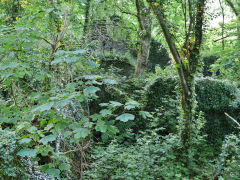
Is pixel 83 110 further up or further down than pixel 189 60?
further down

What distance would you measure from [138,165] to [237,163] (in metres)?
2.07

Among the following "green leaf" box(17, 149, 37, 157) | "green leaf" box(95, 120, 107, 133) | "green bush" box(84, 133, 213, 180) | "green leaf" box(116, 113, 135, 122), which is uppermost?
"green leaf" box(116, 113, 135, 122)

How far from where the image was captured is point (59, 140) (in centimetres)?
378

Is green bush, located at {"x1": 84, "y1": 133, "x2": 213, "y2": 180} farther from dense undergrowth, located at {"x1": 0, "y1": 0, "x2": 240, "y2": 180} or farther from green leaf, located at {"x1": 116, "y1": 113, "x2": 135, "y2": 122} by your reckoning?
green leaf, located at {"x1": 116, "y1": 113, "x2": 135, "y2": 122}

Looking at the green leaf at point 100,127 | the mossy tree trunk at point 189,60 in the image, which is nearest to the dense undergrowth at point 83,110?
the green leaf at point 100,127

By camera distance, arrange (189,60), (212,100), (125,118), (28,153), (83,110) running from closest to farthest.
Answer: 1. (125,118)
2. (28,153)
3. (83,110)
4. (189,60)
5. (212,100)

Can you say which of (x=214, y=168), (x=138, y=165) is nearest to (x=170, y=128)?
(x=214, y=168)

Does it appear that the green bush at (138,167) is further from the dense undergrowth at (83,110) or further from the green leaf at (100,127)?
the green leaf at (100,127)

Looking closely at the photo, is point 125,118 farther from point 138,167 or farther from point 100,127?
point 138,167

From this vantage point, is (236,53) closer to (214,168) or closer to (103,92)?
(214,168)

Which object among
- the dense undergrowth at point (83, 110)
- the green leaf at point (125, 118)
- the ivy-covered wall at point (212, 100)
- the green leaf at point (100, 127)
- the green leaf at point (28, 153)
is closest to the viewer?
the green leaf at point (125, 118)

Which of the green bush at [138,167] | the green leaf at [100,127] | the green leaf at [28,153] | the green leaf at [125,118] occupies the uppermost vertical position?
the green leaf at [125,118]

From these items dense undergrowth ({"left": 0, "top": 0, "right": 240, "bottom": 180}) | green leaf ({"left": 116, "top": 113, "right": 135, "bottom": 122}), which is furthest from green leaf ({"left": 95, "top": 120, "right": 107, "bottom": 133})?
green leaf ({"left": 116, "top": 113, "right": 135, "bottom": 122})

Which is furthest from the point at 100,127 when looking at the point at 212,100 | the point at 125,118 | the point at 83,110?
the point at 212,100
